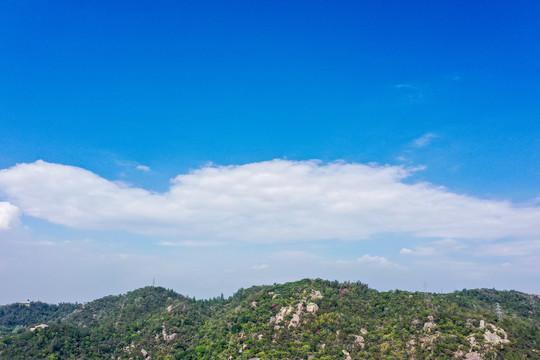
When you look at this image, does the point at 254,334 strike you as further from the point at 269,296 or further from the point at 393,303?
the point at 393,303

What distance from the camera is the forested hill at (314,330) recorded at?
100 m

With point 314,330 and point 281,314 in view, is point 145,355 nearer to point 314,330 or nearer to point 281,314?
point 281,314

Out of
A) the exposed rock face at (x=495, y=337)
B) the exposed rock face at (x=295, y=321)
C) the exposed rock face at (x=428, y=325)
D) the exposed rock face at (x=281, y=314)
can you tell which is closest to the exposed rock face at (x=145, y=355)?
the exposed rock face at (x=281, y=314)

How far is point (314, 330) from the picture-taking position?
123375 mm

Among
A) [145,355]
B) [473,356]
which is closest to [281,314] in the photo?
[145,355]

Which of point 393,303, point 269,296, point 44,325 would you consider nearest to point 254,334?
point 269,296

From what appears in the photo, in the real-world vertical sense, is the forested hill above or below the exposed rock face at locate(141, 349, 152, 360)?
above

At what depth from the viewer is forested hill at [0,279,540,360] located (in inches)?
3937

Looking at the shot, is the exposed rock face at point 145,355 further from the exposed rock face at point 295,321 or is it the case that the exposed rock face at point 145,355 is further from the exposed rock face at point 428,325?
the exposed rock face at point 428,325

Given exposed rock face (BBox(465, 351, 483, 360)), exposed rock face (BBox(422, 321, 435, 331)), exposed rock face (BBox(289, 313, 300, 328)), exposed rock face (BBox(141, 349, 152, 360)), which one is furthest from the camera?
exposed rock face (BBox(141, 349, 152, 360))

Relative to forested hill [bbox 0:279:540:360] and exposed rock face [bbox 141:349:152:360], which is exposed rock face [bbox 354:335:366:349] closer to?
forested hill [bbox 0:279:540:360]

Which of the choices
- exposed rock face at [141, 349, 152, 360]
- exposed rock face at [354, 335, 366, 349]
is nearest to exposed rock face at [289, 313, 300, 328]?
exposed rock face at [354, 335, 366, 349]

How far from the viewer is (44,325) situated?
491 feet

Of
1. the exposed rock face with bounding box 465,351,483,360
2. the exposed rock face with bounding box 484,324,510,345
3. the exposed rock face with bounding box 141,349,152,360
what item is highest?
the exposed rock face with bounding box 484,324,510,345
